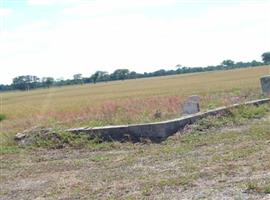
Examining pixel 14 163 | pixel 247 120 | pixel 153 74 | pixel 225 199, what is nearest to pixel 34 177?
pixel 14 163

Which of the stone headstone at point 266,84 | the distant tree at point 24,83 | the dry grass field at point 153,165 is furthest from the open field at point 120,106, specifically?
the distant tree at point 24,83

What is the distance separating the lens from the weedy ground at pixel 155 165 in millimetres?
5406

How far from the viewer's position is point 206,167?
6.27 m

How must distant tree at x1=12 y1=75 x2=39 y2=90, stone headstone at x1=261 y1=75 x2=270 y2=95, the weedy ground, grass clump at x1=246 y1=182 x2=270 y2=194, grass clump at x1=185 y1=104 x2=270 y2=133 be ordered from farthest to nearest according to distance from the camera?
distant tree at x1=12 y1=75 x2=39 y2=90 → stone headstone at x1=261 y1=75 x2=270 y2=95 → grass clump at x1=185 y1=104 x2=270 y2=133 → the weedy ground → grass clump at x1=246 y1=182 x2=270 y2=194

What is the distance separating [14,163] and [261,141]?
4707 millimetres

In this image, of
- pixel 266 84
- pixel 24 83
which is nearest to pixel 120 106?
pixel 266 84

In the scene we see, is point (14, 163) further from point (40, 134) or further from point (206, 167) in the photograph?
point (206, 167)

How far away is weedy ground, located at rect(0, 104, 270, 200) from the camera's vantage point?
541 cm

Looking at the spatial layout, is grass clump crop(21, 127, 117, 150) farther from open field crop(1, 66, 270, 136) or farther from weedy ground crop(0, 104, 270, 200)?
open field crop(1, 66, 270, 136)

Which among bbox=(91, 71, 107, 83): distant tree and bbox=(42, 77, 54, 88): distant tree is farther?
bbox=(91, 71, 107, 83): distant tree

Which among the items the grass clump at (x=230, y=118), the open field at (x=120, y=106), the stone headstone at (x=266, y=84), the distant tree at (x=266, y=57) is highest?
the distant tree at (x=266, y=57)

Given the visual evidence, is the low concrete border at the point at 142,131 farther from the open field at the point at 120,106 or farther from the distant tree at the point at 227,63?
the distant tree at the point at 227,63

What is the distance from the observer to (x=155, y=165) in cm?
701

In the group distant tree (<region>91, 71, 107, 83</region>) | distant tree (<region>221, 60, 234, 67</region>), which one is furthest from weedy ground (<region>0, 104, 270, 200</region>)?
distant tree (<region>221, 60, 234, 67</region>)
